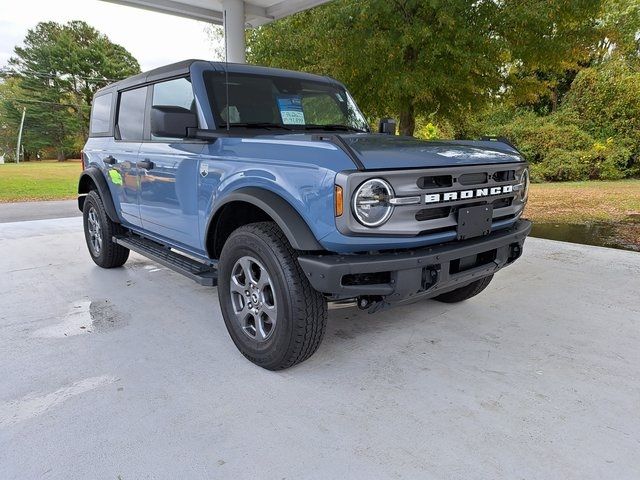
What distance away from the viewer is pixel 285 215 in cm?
227

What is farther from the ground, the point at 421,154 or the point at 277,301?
the point at 421,154

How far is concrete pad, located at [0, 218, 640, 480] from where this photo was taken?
183cm

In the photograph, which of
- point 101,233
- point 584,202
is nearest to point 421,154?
point 101,233

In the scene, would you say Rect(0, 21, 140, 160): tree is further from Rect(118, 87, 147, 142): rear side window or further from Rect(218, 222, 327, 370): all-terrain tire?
Rect(218, 222, 327, 370): all-terrain tire

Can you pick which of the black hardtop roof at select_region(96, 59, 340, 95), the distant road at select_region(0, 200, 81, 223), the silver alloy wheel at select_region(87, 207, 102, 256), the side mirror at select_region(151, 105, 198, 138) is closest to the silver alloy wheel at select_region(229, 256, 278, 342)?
the side mirror at select_region(151, 105, 198, 138)

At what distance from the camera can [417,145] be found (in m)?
2.52

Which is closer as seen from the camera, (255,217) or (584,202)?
(255,217)

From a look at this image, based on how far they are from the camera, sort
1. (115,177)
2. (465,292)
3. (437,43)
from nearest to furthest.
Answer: (465,292)
(115,177)
(437,43)

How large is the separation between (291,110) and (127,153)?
157cm

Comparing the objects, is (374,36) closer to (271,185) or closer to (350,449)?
(271,185)

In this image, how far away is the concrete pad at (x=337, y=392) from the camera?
1.83 m

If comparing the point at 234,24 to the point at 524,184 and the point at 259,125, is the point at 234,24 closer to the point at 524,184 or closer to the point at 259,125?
the point at 259,125

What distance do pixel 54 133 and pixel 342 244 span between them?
41.7m

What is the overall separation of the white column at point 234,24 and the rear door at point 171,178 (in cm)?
367
